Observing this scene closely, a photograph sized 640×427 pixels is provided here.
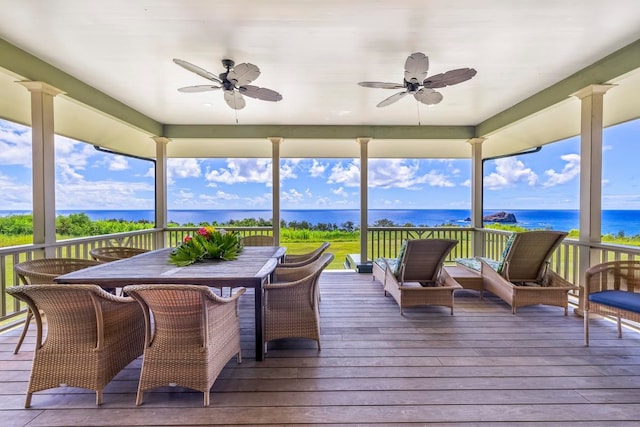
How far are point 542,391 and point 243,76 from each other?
3.83 metres

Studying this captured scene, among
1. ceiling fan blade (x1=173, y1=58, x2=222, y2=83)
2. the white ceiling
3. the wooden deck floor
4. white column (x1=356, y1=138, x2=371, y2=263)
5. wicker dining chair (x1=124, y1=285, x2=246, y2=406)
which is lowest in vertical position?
the wooden deck floor

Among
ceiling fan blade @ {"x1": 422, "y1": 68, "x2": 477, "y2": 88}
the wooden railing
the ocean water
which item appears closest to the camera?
ceiling fan blade @ {"x1": 422, "y1": 68, "x2": 477, "y2": 88}

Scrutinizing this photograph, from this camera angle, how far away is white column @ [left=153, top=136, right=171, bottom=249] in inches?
246

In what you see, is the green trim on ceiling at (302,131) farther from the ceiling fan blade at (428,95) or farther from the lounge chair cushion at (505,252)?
the lounge chair cushion at (505,252)

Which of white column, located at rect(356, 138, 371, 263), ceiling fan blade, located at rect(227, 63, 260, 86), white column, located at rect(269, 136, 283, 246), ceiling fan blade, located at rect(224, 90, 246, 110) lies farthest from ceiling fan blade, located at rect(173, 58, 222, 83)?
white column, located at rect(356, 138, 371, 263)

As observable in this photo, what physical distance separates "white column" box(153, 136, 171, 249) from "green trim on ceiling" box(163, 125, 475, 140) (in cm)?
28

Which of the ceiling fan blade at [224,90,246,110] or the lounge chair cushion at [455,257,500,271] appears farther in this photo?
the lounge chair cushion at [455,257,500,271]

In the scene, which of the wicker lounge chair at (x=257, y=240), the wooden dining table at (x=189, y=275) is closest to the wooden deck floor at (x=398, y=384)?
the wooden dining table at (x=189, y=275)

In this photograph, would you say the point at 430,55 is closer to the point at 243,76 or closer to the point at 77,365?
the point at 243,76

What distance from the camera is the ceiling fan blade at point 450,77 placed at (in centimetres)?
292

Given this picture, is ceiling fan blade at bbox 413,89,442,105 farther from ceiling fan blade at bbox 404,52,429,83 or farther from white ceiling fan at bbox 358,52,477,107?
ceiling fan blade at bbox 404,52,429,83

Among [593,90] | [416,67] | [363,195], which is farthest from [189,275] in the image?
[593,90]

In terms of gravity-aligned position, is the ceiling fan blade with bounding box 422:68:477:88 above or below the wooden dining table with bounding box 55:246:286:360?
above

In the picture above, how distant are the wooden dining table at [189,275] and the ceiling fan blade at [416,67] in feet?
7.98
